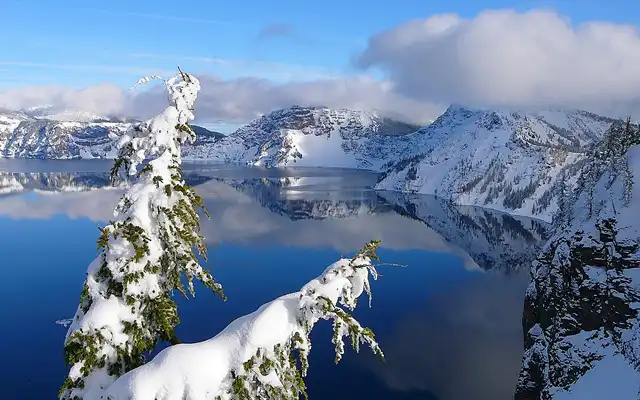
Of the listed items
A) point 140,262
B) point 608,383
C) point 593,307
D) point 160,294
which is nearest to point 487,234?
point 593,307

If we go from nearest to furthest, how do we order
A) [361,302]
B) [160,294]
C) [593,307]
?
[160,294], [593,307], [361,302]

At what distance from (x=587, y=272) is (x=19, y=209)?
602 ft

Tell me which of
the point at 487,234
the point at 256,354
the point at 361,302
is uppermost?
the point at 256,354

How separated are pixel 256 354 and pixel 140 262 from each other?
3.92m

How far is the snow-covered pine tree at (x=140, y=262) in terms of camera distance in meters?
9.67

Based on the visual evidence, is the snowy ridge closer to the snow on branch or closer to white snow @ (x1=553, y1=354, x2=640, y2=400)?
white snow @ (x1=553, y1=354, x2=640, y2=400)

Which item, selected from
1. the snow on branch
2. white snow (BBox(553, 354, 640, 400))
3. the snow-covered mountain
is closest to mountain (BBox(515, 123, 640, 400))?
white snow (BBox(553, 354, 640, 400))

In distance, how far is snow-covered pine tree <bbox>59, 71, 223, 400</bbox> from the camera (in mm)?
9672

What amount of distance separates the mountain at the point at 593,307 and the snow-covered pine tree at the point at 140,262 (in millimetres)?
37830

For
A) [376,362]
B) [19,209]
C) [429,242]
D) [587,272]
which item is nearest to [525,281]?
[429,242]

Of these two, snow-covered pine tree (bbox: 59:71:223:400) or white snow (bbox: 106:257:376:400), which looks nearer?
white snow (bbox: 106:257:376:400)

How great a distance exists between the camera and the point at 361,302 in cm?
8050

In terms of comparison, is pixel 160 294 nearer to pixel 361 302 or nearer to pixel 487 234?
pixel 361 302

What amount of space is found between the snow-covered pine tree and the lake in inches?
1789
